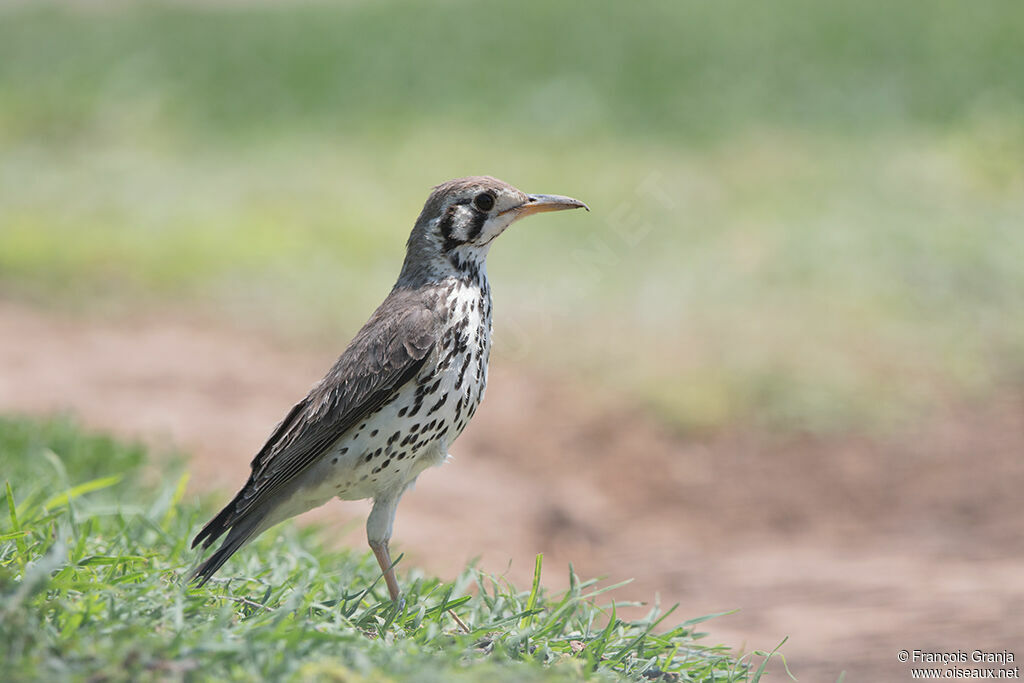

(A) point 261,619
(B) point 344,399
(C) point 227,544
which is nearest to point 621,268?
(B) point 344,399

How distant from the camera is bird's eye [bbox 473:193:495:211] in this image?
433cm

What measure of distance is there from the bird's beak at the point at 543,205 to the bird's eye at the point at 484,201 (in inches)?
2.8

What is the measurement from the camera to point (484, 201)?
14.2ft

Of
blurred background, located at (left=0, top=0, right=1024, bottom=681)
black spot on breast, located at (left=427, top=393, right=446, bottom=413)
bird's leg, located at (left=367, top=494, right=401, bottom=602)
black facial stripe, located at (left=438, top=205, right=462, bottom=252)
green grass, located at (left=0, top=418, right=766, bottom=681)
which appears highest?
blurred background, located at (left=0, top=0, right=1024, bottom=681)

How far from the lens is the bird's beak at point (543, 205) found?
4254 millimetres

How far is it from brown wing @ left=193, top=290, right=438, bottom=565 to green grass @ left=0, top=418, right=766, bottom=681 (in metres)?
0.27

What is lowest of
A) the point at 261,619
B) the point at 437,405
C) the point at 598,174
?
the point at 261,619

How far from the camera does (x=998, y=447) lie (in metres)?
7.91

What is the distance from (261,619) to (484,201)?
171 cm

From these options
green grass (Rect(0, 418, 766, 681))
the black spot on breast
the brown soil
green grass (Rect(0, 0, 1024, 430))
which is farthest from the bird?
green grass (Rect(0, 0, 1024, 430))

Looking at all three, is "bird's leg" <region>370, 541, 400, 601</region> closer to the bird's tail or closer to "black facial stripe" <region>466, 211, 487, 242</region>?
the bird's tail

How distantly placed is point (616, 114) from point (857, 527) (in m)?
8.67

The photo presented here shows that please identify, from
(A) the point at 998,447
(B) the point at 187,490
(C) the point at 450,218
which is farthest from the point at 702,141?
(C) the point at 450,218

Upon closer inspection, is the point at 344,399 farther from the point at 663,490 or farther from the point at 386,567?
the point at 663,490
